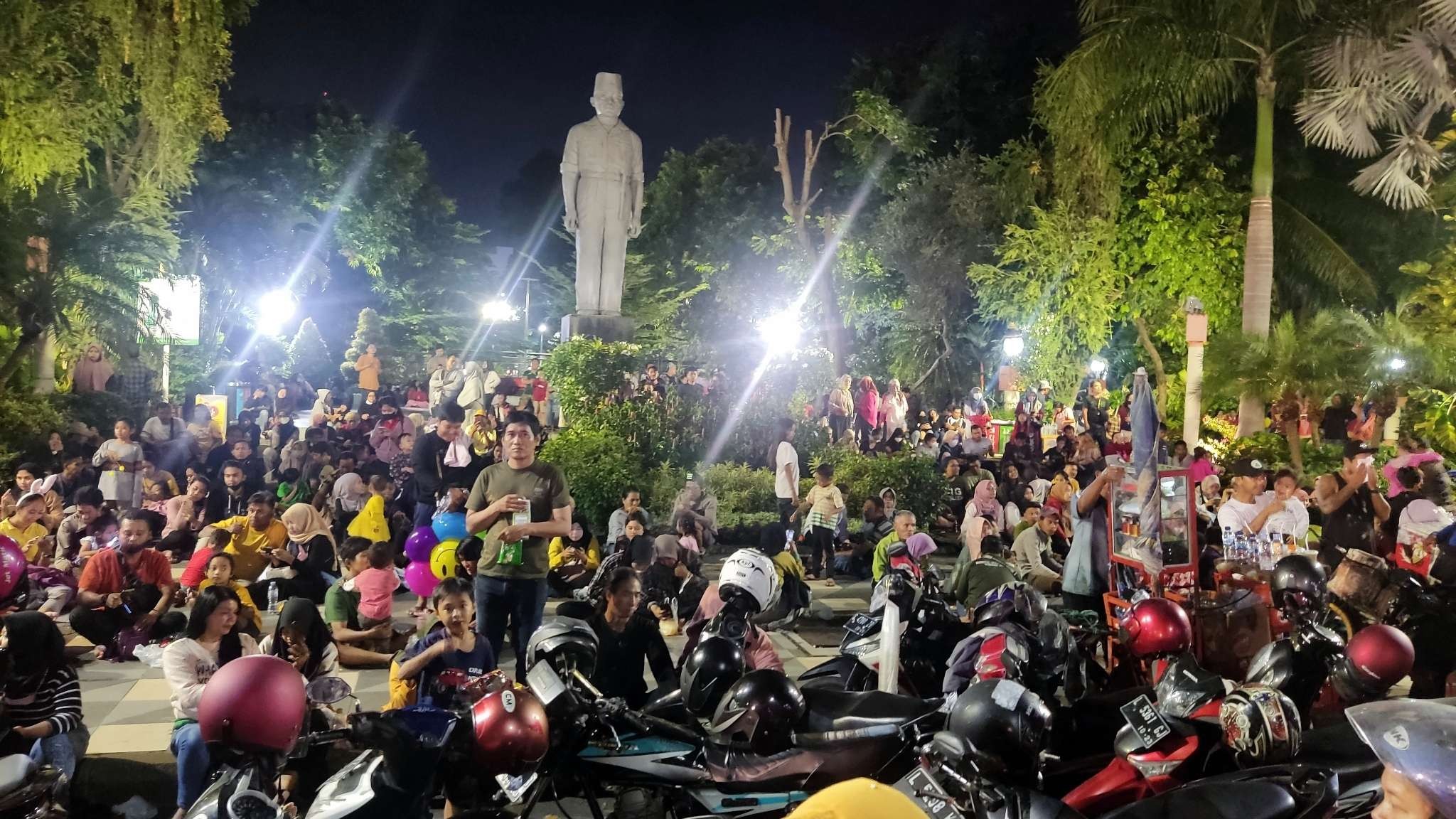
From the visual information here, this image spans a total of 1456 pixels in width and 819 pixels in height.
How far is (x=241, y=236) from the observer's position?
2723cm

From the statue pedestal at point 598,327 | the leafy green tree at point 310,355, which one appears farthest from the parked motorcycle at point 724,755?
the leafy green tree at point 310,355

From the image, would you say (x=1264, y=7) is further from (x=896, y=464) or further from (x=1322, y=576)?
(x=1322, y=576)

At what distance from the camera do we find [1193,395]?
16312 mm

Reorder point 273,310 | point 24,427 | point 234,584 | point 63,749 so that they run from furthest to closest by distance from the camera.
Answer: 1. point 273,310
2. point 24,427
3. point 234,584
4. point 63,749

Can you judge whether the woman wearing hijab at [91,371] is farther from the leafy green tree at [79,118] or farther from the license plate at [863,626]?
the license plate at [863,626]

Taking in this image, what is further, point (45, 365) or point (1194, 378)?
point (45, 365)

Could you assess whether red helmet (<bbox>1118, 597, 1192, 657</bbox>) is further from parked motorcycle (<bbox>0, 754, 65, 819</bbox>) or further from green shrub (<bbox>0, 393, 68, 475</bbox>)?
green shrub (<bbox>0, 393, 68, 475</bbox>)

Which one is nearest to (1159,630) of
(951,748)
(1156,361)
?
(951,748)

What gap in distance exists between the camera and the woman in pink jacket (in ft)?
58.2

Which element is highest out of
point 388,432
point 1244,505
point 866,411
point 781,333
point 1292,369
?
point 781,333

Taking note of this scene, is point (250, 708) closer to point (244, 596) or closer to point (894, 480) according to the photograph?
point (244, 596)

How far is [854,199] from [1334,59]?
14.3 meters

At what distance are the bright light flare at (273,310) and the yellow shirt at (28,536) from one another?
76.0 feet

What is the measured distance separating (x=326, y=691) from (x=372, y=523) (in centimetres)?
634
